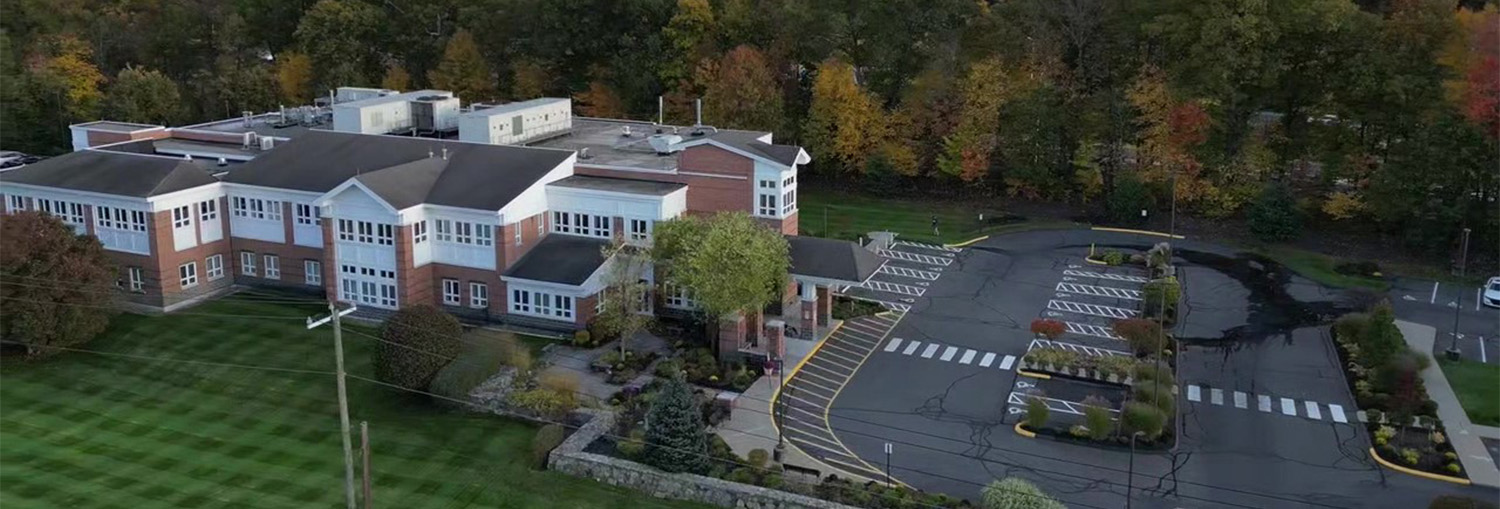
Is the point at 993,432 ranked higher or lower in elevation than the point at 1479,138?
lower

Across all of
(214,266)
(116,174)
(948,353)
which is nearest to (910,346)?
(948,353)

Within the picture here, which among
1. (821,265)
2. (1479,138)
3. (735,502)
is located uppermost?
(1479,138)

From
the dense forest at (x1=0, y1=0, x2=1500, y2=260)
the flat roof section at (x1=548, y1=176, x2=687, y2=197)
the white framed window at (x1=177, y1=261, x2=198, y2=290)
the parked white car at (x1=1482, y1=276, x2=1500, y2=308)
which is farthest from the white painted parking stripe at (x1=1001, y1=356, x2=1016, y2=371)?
the white framed window at (x1=177, y1=261, x2=198, y2=290)

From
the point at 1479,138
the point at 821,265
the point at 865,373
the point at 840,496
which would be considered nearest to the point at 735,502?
the point at 840,496

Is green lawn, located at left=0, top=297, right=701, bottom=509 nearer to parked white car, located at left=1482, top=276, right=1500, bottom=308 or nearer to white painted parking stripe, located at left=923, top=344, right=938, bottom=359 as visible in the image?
white painted parking stripe, located at left=923, top=344, right=938, bottom=359

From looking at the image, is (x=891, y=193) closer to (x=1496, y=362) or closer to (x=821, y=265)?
(x=821, y=265)

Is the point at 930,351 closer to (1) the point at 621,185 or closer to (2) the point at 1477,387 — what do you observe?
(1) the point at 621,185
